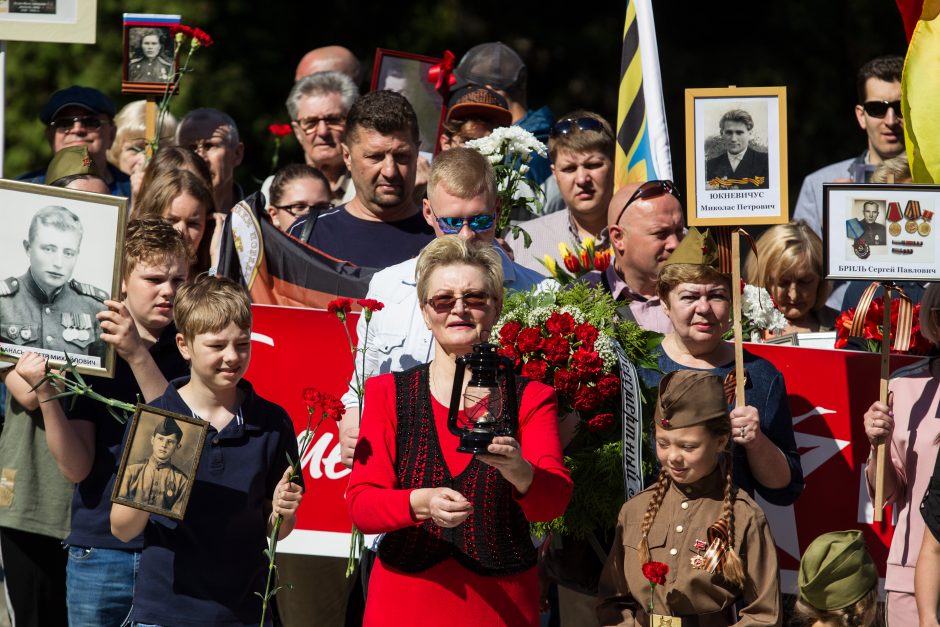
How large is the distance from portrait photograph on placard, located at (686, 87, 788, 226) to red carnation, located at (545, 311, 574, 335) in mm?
779

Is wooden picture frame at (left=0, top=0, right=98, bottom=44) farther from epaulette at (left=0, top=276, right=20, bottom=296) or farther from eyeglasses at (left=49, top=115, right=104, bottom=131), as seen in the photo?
eyeglasses at (left=49, top=115, right=104, bottom=131)

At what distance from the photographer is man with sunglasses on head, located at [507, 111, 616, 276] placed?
27.0 feet

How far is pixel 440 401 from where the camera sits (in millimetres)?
5402

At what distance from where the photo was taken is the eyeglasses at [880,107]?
881cm

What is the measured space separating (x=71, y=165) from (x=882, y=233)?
13.2ft

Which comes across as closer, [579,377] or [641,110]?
[579,377]

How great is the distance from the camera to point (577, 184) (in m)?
8.23

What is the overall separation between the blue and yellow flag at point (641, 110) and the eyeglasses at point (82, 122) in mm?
3062

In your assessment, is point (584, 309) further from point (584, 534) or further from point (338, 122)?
point (338, 122)

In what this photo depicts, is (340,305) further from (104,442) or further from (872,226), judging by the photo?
(872,226)

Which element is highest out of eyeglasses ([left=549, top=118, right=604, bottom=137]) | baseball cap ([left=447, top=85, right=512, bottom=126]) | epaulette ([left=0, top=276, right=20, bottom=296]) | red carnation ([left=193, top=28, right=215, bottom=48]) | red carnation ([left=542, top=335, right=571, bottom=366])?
red carnation ([left=193, top=28, right=215, bottom=48])

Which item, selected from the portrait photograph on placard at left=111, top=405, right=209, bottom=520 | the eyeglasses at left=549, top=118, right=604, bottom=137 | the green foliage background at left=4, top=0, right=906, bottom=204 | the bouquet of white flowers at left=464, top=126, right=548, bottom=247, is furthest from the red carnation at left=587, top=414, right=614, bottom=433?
the green foliage background at left=4, top=0, right=906, bottom=204

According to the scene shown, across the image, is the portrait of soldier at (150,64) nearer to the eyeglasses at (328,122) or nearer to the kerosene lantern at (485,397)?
the eyeglasses at (328,122)

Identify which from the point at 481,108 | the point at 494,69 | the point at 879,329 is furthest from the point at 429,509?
the point at 494,69
